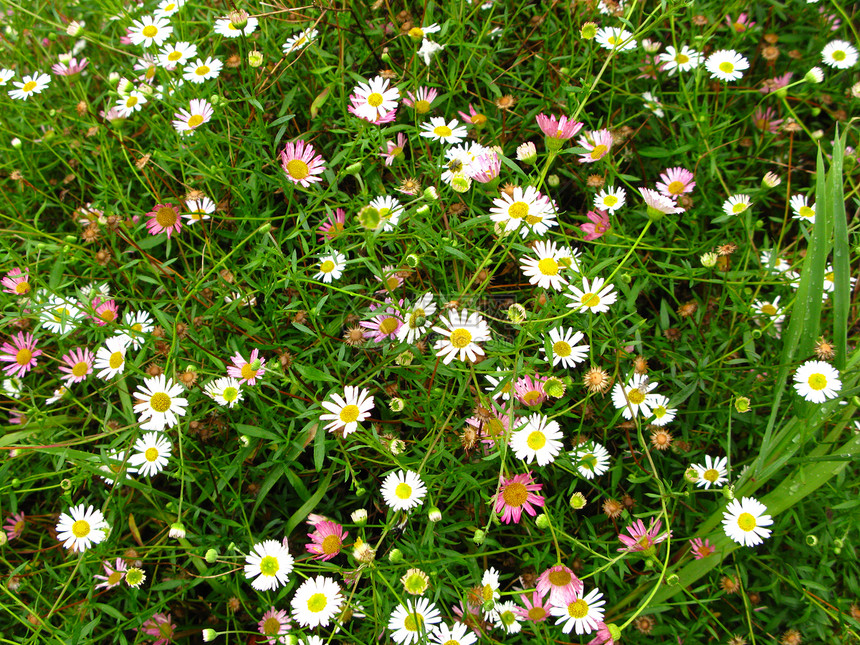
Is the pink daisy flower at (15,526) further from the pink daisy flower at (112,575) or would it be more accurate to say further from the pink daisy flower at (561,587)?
the pink daisy flower at (561,587)

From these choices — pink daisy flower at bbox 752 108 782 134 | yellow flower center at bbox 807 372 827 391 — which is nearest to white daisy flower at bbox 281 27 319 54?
pink daisy flower at bbox 752 108 782 134

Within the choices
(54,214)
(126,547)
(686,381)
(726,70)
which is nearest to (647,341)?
(686,381)

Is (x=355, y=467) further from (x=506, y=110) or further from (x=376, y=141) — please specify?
(x=506, y=110)

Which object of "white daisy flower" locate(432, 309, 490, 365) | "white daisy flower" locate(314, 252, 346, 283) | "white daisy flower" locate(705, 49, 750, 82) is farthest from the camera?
"white daisy flower" locate(705, 49, 750, 82)

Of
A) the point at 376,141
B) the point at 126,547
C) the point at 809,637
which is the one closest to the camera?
the point at 809,637

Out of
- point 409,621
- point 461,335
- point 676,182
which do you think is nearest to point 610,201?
point 676,182

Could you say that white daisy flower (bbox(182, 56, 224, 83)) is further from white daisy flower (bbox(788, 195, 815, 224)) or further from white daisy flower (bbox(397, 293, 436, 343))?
white daisy flower (bbox(788, 195, 815, 224))

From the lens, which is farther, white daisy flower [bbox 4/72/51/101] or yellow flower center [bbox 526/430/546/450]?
white daisy flower [bbox 4/72/51/101]
